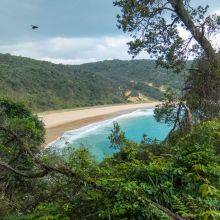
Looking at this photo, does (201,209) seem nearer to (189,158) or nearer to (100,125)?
(189,158)

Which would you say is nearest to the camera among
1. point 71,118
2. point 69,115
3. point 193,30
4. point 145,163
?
point 145,163

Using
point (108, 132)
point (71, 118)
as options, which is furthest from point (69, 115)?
point (108, 132)

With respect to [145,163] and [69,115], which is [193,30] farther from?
[69,115]

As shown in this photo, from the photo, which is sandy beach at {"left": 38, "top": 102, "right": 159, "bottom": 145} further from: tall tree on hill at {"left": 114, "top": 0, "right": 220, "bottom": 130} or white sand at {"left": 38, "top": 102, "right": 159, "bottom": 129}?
tall tree on hill at {"left": 114, "top": 0, "right": 220, "bottom": 130}

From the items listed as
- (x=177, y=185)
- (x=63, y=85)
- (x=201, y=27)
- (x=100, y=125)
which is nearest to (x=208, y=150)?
(x=177, y=185)

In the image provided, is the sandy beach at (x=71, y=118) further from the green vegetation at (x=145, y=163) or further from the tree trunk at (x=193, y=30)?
the tree trunk at (x=193, y=30)

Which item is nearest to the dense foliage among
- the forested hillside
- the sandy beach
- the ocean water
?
the ocean water
